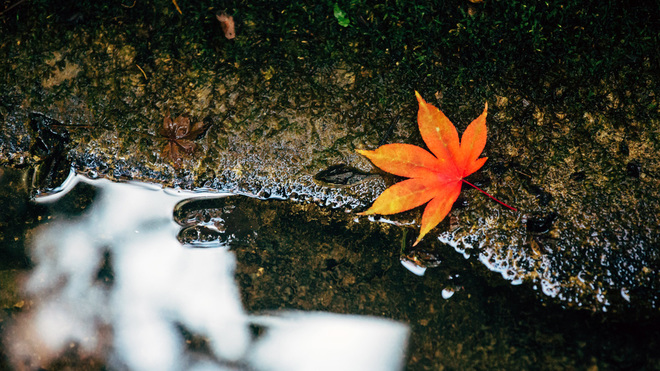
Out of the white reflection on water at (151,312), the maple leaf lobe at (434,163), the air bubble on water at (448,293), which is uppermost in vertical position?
the maple leaf lobe at (434,163)

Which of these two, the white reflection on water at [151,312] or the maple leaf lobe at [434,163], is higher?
the maple leaf lobe at [434,163]

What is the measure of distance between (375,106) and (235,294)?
1.12 meters

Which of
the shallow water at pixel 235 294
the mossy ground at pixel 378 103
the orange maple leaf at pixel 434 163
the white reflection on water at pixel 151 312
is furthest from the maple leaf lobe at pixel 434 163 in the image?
the white reflection on water at pixel 151 312

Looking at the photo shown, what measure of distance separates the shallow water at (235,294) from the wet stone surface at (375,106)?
0.11m

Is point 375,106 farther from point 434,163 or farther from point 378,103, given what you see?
point 434,163

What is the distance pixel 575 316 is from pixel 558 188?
540 mm

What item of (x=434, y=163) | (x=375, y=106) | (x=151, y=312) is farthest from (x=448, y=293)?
(x=151, y=312)

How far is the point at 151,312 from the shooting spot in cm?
185

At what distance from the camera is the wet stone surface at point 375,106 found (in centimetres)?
160

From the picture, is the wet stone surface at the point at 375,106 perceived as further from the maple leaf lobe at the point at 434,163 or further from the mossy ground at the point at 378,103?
the maple leaf lobe at the point at 434,163

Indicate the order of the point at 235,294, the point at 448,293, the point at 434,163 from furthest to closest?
the point at 235,294, the point at 448,293, the point at 434,163

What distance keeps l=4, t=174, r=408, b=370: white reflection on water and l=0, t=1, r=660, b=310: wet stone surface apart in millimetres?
251

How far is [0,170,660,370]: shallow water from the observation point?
64.2 inches

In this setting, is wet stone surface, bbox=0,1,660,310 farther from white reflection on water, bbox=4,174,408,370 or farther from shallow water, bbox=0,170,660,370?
white reflection on water, bbox=4,174,408,370
